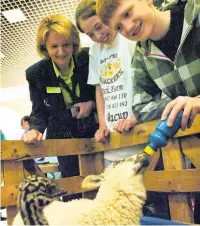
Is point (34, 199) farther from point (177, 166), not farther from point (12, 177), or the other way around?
point (177, 166)

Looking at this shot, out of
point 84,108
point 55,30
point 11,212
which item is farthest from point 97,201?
point 55,30

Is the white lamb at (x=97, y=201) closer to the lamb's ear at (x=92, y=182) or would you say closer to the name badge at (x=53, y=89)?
the lamb's ear at (x=92, y=182)

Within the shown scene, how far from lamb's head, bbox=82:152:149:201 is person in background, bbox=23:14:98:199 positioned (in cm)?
11

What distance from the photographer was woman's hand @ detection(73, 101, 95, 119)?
66 cm

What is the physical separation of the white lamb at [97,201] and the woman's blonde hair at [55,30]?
0.90ft

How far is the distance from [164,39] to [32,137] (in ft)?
0.91

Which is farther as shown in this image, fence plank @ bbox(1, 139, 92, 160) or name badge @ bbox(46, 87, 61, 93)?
name badge @ bbox(46, 87, 61, 93)

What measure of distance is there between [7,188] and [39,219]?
0.33 feet

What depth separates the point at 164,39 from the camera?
0.55m


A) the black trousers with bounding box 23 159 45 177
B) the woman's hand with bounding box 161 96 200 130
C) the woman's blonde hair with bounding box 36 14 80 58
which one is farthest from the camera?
the woman's blonde hair with bounding box 36 14 80 58

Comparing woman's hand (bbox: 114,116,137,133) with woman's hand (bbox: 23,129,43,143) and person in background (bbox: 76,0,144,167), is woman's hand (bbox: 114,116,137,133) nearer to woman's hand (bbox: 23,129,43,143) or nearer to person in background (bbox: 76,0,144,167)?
person in background (bbox: 76,0,144,167)

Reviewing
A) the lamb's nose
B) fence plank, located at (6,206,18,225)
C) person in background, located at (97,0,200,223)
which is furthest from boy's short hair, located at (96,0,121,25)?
fence plank, located at (6,206,18,225)

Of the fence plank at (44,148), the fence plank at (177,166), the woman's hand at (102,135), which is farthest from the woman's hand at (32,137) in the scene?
the fence plank at (177,166)

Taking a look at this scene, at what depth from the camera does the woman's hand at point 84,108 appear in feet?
2.17
